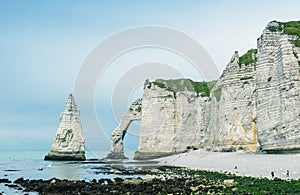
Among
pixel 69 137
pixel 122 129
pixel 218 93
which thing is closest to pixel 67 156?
pixel 69 137

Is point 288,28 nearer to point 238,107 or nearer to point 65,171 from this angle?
point 238,107

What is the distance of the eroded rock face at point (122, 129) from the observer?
73.9m

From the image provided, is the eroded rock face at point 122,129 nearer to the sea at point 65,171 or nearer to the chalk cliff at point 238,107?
the chalk cliff at point 238,107

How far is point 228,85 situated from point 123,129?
107 feet

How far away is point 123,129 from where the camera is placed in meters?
74.0

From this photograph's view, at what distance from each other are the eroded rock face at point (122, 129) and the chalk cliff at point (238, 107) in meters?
1.26

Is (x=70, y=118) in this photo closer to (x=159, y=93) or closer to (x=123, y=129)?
(x=123, y=129)

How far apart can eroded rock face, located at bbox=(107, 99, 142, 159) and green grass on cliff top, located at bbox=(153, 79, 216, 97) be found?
8.83m

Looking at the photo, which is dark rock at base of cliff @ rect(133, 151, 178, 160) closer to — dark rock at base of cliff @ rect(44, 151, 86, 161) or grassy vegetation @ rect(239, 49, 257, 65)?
dark rock at base of cliff @ rect(44, 151, 86, 161)

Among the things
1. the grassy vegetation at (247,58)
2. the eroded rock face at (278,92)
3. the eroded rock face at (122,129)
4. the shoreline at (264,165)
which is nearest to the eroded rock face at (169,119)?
the eroded rock face at (122,129)

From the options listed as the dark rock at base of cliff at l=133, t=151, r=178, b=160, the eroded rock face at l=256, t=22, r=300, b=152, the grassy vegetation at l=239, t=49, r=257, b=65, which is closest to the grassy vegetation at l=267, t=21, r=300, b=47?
the eroded rock face at l=256, t=22, r=300, b=152

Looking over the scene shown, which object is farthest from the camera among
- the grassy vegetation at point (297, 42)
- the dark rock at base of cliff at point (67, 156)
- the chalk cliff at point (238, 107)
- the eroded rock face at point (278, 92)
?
the dark rock at base of cliff at point (67, 156)

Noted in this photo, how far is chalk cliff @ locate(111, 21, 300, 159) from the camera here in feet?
102

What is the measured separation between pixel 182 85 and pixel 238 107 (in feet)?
78.4
